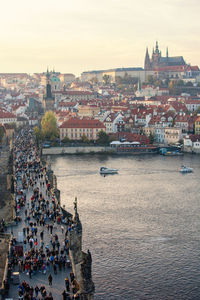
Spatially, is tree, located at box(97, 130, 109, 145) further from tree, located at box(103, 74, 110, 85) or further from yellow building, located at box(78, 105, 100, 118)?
tree, located at box(103, 74, 110, 85)

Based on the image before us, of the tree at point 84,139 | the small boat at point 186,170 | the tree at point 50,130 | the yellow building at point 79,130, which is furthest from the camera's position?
the yellow building at point 79,130

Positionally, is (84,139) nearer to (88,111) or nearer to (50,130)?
(50,130)

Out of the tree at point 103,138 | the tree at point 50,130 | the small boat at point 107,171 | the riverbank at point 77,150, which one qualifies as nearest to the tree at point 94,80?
the tree at point 50,130

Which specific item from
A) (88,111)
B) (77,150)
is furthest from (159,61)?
(77,150)

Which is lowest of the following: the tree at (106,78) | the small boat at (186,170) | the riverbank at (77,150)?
the small boat at (186,170)

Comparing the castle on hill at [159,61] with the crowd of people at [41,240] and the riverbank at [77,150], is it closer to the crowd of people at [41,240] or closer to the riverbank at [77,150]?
the riverbank at [77,150]

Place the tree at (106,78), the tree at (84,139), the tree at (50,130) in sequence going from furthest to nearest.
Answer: the tree at (106,78) < the tree at (50,130) < the tree at (84,139)
